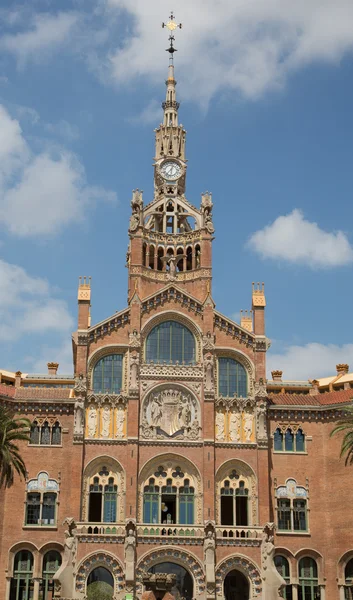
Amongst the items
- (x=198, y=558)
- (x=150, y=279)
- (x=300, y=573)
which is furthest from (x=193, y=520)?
(x=150, y=279)

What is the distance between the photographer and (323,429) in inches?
2985

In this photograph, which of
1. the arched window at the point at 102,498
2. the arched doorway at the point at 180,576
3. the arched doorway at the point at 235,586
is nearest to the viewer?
the arched doorway at the point at 180,576

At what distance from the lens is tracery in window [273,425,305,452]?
75.1 meters

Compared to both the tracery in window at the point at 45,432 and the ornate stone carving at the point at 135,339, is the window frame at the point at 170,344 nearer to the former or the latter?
the ornate stone carving at the point at 135,339

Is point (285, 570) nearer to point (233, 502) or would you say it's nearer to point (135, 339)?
point (233, 502)

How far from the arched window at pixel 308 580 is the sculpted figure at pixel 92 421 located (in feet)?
65.8

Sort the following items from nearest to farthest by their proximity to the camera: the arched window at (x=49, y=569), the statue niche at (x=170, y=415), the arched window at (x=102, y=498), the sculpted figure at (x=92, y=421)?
the arched window at (x=49, y=569)
the arched window at (x=102, y=498)
the sculpted figure at (x=92, y=421)
the statue niche at (x=170, y=415)

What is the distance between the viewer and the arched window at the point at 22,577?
70062 mm

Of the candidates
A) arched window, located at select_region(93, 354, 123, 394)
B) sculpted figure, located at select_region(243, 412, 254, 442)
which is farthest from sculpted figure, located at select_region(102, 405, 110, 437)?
sculpted figure, located at select_region(243, 412, 254, 442)

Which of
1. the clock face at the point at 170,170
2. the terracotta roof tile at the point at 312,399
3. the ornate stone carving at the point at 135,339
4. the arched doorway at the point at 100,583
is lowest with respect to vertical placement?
the arched doorway at the point at 100,583

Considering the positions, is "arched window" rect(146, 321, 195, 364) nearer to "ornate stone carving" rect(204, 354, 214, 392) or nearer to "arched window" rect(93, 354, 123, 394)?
"ornate stone carving" rect(204, 354, 214, 392)

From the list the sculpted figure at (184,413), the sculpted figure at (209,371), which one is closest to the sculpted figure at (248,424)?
the sculpted figure at (209,371)

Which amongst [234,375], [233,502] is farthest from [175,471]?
[234,375]

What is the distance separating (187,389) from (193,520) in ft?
35.3
